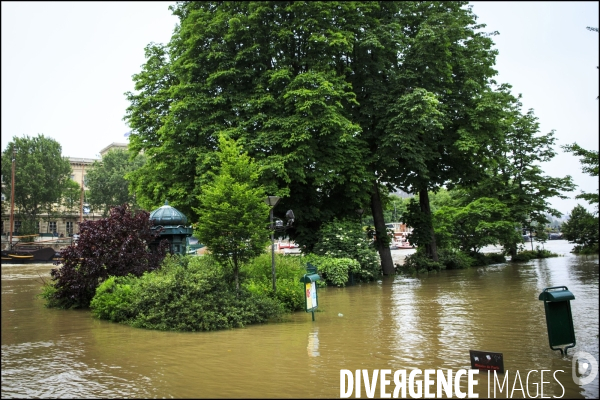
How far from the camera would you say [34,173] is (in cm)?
6562

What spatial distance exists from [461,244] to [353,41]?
1696cm

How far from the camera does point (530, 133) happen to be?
35.2m

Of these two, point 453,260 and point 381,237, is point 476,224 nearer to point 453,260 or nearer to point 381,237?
point 453,260

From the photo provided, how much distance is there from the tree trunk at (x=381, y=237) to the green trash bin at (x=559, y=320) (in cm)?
1902

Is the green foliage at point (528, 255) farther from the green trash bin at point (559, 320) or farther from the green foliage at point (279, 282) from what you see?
the green trash bin at point (559, 320)

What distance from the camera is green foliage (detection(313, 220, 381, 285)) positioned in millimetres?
22734

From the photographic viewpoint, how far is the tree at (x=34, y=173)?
65.6 m

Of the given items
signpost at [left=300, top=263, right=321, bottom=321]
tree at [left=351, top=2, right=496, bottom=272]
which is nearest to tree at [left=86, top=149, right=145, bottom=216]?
tree at [left=351, top=2, right=496, bottom=272]

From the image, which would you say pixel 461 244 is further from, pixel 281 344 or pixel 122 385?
pixel 122 385

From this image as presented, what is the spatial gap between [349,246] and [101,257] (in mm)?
11502

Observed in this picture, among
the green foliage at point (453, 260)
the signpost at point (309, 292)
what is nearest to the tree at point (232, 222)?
the signpost at point (309, 292)

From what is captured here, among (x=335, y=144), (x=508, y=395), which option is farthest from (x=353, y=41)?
(x=508, y=395)

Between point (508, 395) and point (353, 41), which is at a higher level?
point (353, 41)

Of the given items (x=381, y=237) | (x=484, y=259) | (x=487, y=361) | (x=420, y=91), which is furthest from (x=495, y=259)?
(x=487, y=361)
